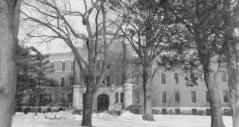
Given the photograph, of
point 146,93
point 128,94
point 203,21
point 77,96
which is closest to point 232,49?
point 203,21

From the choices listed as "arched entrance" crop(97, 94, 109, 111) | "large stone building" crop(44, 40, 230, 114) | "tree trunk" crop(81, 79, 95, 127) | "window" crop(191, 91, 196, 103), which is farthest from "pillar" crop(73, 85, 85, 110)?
"tree trunk" crop(81, 79, 95, 127)

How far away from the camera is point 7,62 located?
368cm

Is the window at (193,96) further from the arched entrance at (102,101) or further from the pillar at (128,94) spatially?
the arched entrance at (102,101)

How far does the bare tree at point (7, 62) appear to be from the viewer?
3.61 meters

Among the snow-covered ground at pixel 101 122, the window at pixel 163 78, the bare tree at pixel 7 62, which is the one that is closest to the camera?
the bare tree at pixel 7 62

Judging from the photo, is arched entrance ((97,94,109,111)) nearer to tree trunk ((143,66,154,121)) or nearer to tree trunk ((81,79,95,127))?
tree trunk ((143,66,154,121))

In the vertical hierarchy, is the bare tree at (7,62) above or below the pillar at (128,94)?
above

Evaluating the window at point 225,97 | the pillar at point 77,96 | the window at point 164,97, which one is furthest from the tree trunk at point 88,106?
the pillar at point 77,96

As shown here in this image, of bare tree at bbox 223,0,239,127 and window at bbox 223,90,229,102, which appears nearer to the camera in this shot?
bare tree at bbox 223,0,239,127

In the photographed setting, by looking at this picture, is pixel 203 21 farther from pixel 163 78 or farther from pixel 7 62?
pixel 163 78

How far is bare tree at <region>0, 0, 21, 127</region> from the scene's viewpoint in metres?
3.61

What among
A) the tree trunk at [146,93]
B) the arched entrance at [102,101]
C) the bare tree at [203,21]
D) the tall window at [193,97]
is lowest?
the arched entrance at [102,101]

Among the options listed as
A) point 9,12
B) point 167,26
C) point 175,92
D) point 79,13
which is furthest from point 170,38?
point 175,92

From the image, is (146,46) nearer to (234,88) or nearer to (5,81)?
(234,88)
